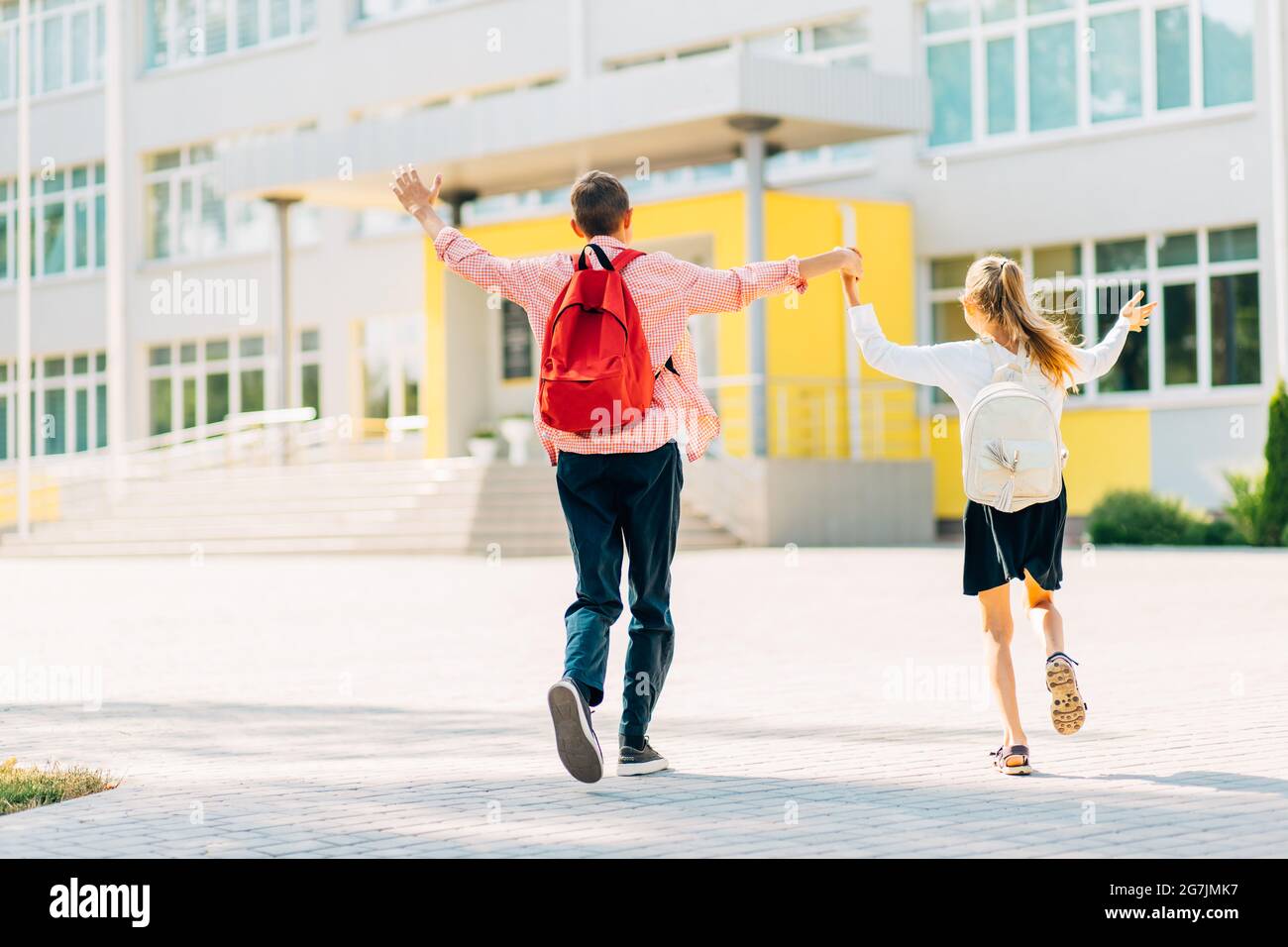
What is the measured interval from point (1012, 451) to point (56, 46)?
37928mm

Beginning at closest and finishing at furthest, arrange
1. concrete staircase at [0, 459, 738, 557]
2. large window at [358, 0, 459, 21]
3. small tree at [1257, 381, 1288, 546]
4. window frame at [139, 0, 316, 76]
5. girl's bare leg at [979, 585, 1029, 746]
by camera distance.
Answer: girl's bare leg at [979, 585, 1029, 746], small tree at [1257, 381, 1288, 546], concrete staircase at [0, 459, 738, 557], large window at [358, 0, 459, 21], window frame at [139, 0, 316, 76]

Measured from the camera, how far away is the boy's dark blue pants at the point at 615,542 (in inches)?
239

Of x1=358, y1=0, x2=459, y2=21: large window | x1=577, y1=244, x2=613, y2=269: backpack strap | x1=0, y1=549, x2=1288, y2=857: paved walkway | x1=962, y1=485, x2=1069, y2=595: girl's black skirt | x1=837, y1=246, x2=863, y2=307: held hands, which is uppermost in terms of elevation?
x1=358, y1=0, x2=459, y2=21: large window

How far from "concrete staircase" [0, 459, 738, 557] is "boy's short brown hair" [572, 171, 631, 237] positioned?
15.1 meters

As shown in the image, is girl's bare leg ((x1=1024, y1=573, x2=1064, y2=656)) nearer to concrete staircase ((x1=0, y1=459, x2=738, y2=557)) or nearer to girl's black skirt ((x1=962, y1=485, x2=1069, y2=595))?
girl's black skirt ((x1=962, y1=485, x2=1069, y2=595))

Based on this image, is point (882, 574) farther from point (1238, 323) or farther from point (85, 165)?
point (85, 165)

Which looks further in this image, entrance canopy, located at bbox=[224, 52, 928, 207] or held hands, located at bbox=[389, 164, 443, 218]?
entrance canopy, located at bbox=[224, 52, 928, 207]

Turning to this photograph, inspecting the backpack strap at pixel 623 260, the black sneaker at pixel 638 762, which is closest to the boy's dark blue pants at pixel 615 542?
the black sneaker at pixel 638 762

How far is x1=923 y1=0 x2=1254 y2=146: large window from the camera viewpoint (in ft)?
79.7

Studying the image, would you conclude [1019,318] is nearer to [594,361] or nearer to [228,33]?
[594,361]

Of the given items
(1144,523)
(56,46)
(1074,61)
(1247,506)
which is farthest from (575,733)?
(56,46)

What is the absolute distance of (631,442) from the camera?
19.9 ft

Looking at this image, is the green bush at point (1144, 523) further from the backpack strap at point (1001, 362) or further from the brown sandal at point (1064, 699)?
the brown sandal at point (1064, 699)

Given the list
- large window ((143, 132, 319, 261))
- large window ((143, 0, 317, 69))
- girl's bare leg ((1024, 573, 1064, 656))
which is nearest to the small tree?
girl's bare leg ((1024, 573, 1064, 656))
